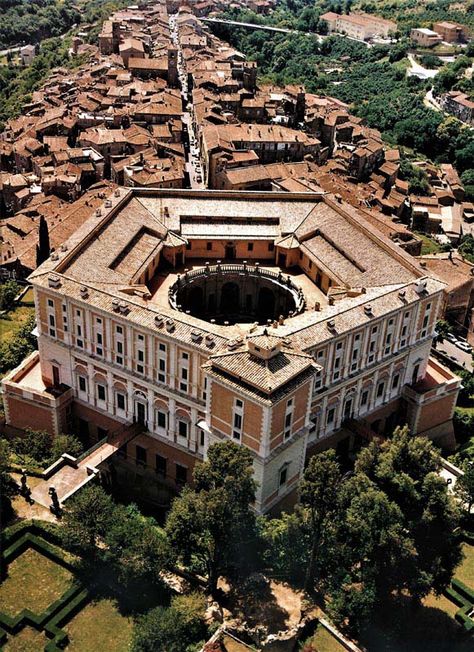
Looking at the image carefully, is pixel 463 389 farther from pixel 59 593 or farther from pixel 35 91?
pixel 35 91

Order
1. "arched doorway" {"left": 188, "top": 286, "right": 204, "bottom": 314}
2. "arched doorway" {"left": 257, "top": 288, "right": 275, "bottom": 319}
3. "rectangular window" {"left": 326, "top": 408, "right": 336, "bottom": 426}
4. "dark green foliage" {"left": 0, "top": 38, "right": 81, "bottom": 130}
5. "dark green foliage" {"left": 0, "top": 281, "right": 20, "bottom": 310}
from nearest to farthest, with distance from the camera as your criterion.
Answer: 1. "rectangular window" {"left": 326, "top": 408, "right": 336, "bottom": 426}
2. "arched doorway" {"left": 188, "top": 286, "right": 204, "bottom": 314}
3. "arched doorway" {"left": 257, "top": 288, "right": 275, "bottom": 319}
4. "dark green foliage" {"left": 0, "top": 281, "right": 20, "bottom": 310}
5. "dark green foliage" {"left": 0, "top": 38, "right": 81, "bottom": 130}

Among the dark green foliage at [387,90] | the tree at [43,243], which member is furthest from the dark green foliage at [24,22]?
the tree at [43,243]

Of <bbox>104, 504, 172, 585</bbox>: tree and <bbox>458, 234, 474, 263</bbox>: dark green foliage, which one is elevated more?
<bbox>104, 504, 172, 585</bbox>: tree

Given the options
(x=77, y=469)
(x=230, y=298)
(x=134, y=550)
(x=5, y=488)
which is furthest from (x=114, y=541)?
(x=230, y=298)

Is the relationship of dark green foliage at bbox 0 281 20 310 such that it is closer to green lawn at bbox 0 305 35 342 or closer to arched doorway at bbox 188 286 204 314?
green lawn at bbox 0 305 35 342

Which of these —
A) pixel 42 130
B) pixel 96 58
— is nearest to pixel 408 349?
pixel 42 130

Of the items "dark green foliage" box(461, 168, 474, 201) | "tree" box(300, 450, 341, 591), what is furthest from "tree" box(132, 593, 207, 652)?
"dark green foliage" box(461, 168, 474, 201)
